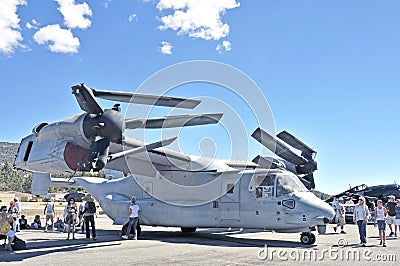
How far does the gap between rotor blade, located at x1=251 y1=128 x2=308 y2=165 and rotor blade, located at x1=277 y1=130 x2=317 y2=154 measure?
56cm

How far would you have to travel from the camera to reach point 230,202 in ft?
45.7

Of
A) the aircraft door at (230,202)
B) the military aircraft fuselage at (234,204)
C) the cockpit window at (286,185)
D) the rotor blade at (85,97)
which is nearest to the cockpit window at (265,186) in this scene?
the military aircraft fuselage at (234,204)

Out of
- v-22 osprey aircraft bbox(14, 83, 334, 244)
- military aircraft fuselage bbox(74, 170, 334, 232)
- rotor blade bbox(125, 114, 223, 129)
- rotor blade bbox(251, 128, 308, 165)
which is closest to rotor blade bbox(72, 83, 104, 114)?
v-22 osprey aircraft bbox(14, 83, 334, 244)

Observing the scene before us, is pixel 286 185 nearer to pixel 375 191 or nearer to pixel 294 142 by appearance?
pixel 294 142

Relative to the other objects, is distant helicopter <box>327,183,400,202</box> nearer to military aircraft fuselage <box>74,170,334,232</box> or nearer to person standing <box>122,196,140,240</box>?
military aircraft fuselage <box>74,170,334,232</box>

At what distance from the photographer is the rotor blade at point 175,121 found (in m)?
12.4

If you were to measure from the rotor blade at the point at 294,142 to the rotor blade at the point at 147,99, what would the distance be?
5.30 meters

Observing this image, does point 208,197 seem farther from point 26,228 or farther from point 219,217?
point 26,228

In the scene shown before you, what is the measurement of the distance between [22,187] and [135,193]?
425 feet

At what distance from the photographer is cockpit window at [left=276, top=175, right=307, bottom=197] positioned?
508 inches

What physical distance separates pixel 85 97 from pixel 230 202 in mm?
6443

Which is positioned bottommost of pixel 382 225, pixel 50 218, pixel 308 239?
pixel 308 239

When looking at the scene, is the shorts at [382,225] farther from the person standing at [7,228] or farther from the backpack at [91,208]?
the person standing at [7,228]

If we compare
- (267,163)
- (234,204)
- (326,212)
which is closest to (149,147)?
(234,204)
